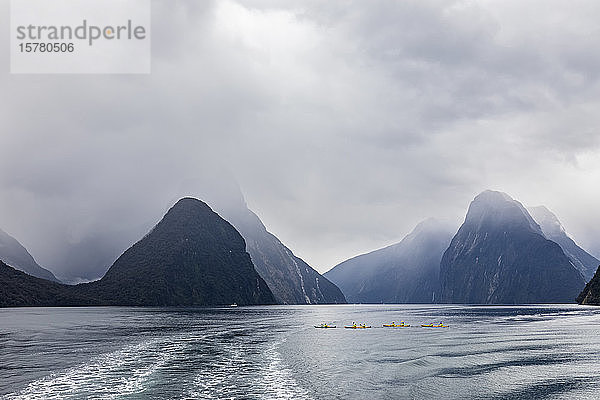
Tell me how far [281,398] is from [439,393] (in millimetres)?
14464

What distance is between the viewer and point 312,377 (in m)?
54.0

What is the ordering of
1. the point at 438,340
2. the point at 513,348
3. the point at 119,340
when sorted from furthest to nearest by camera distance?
1. the point at 438,340
2. the point at 119,340
3. the point at 513,348

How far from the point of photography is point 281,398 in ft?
143

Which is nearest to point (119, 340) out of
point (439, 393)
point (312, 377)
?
point (312, 377)

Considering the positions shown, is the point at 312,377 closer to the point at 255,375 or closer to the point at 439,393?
the point at 255,375

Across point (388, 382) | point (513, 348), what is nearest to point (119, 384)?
point (388, 382)

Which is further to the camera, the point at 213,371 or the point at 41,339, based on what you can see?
the point at 41,339

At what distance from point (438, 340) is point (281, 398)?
59854 millimetres

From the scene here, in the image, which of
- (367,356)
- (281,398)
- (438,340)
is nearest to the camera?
(281,398)

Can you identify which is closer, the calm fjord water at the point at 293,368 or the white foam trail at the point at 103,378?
the white foam trail at the point at 103,378

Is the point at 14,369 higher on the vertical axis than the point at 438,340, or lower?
higher

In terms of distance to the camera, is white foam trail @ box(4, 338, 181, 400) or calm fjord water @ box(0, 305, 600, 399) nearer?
white foam trail @ box(4, 338, 181, 400)

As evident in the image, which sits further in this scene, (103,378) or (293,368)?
(293,368)

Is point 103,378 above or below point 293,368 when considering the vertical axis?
above
